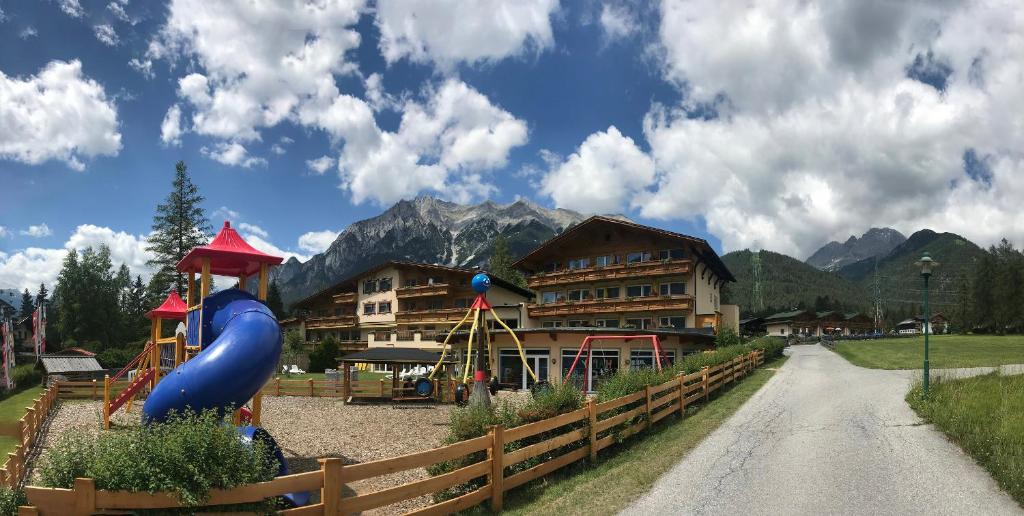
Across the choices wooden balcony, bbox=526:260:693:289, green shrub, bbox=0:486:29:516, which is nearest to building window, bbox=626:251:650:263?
wooden balcony, bbox=526:260:693:289

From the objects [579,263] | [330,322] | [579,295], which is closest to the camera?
[579,295]

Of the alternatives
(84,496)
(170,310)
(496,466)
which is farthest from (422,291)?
(84,496)

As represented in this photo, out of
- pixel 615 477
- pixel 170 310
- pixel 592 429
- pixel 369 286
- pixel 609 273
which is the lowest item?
pixel 615 477

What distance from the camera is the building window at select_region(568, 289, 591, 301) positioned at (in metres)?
45.7

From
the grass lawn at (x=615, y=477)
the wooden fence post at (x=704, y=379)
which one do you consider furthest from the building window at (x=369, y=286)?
the grass lawn at (x=615, y=477)

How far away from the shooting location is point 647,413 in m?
13.9

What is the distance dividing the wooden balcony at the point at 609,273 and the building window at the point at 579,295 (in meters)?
1.14

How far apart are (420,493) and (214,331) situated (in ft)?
24.6

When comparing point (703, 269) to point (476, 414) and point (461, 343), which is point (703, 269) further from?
point (476, 414)

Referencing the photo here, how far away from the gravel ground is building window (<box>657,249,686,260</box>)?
18.4m

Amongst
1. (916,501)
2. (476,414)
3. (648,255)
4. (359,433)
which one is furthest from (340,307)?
(916,501)

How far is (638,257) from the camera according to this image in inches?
1710

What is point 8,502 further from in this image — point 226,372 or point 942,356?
point 942,356

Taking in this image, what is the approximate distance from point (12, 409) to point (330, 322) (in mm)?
33630
